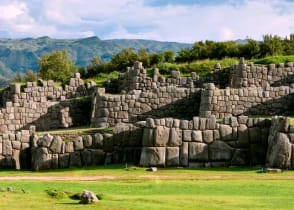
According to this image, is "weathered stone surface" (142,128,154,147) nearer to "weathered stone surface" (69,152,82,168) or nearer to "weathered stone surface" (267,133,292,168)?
"weathered stone surface" (69,152,82,168)

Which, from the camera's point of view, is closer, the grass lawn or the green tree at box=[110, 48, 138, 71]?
the grass lawn

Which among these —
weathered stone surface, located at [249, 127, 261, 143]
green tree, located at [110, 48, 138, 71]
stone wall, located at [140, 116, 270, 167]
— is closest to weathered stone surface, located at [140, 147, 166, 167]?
stone wall, located at [140, 116, 270, 167]

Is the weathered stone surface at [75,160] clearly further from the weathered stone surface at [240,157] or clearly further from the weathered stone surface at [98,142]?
the weathered stone surface at [240,157]

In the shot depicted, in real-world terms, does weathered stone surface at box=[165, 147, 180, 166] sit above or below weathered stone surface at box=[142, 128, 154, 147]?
below

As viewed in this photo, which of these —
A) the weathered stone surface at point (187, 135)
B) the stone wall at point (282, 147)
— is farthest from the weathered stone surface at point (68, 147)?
the stone wall at point (282, 147)

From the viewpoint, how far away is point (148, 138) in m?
24.1

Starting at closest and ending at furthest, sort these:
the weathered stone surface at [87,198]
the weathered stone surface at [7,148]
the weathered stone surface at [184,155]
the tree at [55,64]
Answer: the weathered stone surface at [87,198], the weathered stone surface at [184,155], the weathered stone surface at [7,148], the tree at [55,64]

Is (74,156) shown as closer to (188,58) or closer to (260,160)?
(260,160)

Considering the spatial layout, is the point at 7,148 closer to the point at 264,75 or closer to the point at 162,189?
the point at 162,189

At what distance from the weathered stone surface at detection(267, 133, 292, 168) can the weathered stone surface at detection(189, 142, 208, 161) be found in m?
2.44

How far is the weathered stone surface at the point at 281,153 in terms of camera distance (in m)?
22.2

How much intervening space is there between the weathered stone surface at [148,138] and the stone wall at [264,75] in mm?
13112

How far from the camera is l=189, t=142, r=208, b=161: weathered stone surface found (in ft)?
78.3

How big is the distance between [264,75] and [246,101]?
5.25 metres
